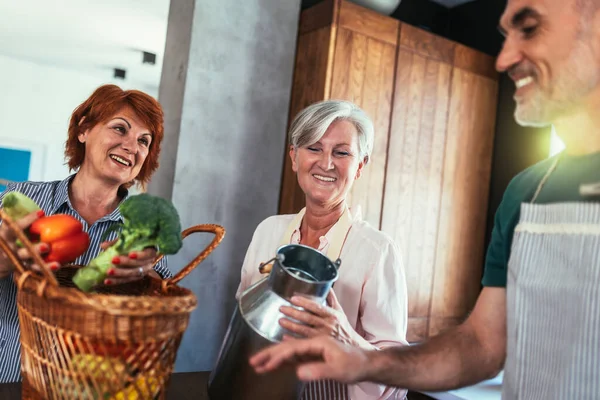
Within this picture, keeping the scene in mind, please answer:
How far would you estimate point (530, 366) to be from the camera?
0.89m

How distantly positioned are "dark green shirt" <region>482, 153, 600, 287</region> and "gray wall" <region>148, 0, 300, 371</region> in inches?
64.9

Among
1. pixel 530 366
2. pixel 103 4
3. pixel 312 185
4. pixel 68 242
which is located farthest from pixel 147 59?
pixel 530 366

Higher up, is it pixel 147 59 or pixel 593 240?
pixel 147 59

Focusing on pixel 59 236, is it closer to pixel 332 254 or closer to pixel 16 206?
pixel 16 206

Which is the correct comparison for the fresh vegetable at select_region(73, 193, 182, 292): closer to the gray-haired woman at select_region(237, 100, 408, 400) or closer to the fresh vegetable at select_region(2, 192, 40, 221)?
the fresh vegetable at select_region(2, 192, 40, 221)

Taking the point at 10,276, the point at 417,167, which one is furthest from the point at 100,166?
the point at 417,167

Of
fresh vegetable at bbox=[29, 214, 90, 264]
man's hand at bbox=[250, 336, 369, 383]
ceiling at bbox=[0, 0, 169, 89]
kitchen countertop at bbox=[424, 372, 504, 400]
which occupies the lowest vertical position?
kitchen countertop at bbox=[424, 372, 504, 400]

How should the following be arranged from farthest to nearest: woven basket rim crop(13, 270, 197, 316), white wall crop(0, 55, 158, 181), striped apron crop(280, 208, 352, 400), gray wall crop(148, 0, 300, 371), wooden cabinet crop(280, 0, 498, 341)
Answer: white wall crop(0, 55, 158, 181) → wooden cabinet crop(280, 0, 498, 341) → gray wall crop(148, 0, 300, 371) → striped apron crop(280, 208, 352, 400) → woven basket rim crop(13, 270, 197, 316)

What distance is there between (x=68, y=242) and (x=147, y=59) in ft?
16.0

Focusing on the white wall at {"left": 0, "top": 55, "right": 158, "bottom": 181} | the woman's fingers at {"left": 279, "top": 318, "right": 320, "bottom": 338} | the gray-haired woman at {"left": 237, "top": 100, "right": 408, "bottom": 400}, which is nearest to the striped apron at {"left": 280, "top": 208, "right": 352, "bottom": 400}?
the gray-haired woman at {"left": 237, "top": 100, "right": 408, "bottom": 400}

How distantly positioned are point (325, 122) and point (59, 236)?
2.67ft

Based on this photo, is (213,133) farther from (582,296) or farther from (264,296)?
(582,296)

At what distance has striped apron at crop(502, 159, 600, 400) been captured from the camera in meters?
0.80

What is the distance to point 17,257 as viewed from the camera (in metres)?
0.85
